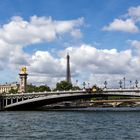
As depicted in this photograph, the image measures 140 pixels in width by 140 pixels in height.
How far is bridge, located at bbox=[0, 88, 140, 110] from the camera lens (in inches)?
3762

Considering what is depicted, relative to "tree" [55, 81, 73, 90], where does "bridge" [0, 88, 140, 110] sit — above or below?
below

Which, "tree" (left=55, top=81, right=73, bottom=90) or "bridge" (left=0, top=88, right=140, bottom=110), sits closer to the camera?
"bridge" (left=0, top=88, right=140, bottom=110)

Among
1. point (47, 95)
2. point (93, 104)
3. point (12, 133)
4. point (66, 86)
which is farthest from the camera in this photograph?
point (93, 104)

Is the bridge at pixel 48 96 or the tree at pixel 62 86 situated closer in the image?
the bridge at pixel 48 96

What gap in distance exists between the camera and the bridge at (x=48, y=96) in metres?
95.6

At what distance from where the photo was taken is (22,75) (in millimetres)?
166875

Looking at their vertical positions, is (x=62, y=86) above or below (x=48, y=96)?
above

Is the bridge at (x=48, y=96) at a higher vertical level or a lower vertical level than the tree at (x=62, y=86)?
lower

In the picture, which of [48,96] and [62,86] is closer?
[48,96]

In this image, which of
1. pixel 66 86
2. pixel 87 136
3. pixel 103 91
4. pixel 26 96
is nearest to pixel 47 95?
pixel 26 96

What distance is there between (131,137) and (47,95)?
6455cm

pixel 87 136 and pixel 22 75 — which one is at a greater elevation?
pixel 22 75

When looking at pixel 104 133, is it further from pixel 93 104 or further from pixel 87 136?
pixel 93 104

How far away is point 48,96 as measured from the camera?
105125mm
